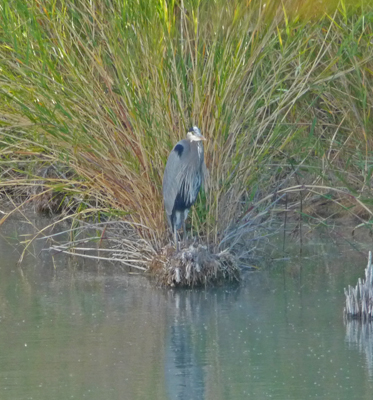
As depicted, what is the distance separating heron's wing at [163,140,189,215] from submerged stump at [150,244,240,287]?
0.89 ft

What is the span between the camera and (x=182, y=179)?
6055mm

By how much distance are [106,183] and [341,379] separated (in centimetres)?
249

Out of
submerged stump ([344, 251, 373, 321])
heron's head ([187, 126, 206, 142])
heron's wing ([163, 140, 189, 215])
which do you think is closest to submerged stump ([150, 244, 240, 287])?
heron's wing ([163, 140, 189, 215])

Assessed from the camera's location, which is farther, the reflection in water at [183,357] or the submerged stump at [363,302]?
the submerged stump at [363,302]

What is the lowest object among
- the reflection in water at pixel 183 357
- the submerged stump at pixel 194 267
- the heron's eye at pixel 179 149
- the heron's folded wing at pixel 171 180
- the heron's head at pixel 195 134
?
the reflection in water at pixel 183 357

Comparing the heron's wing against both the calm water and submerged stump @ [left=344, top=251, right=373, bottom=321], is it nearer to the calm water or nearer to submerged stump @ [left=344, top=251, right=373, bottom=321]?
the calm water

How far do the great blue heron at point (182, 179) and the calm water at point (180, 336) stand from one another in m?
0.47

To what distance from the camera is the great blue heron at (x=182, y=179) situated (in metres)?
5.95

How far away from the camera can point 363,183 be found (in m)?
7.38

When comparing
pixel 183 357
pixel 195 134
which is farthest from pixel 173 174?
pixel 183 357

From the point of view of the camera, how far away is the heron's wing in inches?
234

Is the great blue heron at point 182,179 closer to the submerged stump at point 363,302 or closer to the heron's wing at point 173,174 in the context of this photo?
the heron's wing at point 173,174

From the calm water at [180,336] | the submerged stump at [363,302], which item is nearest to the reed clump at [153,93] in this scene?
the calm water at [180,336]

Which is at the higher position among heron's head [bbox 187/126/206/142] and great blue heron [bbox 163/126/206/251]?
heron's head [bbox 187/126/206/142]
